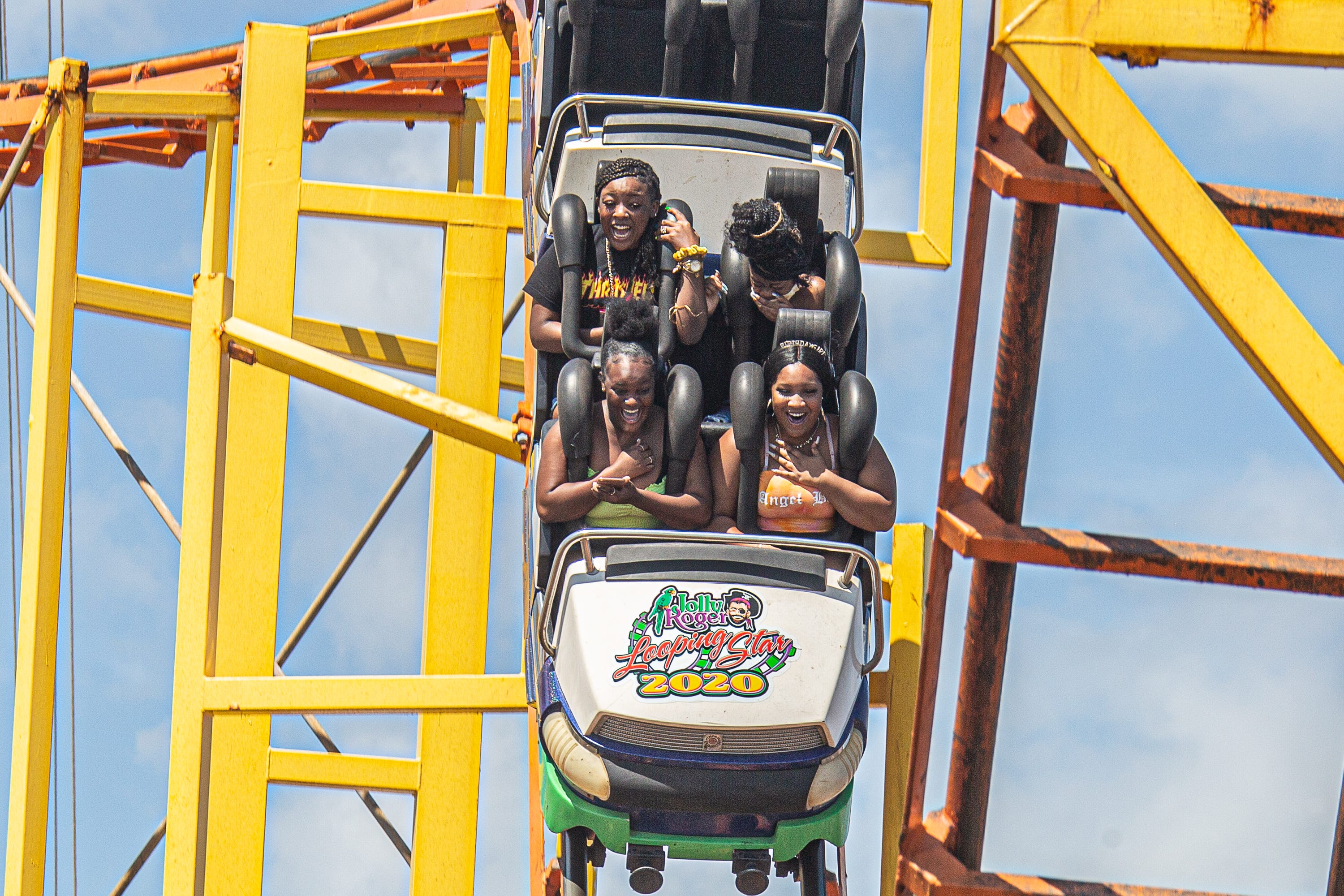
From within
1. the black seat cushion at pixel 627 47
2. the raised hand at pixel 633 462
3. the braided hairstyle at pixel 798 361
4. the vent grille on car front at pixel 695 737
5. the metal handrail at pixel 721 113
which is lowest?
the vent grille on car front at pixel 695 737

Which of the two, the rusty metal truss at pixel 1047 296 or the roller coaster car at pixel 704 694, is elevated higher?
the rusty metal truss at pixel 1047 296

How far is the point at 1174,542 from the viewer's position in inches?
194

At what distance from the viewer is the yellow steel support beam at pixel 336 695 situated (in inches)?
305

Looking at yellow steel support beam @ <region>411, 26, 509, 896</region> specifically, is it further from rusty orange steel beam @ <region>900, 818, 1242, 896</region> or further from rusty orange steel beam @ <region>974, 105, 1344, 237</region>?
rusty orange steel beam @ <region>974, 105, 1344, 237</region>

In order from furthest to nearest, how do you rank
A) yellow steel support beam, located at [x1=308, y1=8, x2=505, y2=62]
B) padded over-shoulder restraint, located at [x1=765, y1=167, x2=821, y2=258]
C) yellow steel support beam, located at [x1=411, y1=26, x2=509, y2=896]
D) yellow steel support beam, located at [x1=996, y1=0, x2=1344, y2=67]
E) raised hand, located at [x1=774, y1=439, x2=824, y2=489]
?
yellow steel support beam, located at [x1=308, y1=8, x2=505, y2=62] < yellow steel support beam, located at [x1=411, y1=26, x2=509, y2=896] < padded over-shoulder restraint, located at [x1=765, y1=167, x2=821, y2=258] < raised hand, located at [x1=774, y1=439, x2=824, y2=489] < yellow steel support beam, located at [x1=996, y1=0, x2=1344, y2=67]

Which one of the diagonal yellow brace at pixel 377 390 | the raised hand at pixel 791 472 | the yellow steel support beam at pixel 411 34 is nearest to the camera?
the raised hand at pixel 791 472

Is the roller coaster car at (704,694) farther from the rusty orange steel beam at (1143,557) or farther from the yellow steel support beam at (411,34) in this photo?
the yellow steel support beam at (411,34)

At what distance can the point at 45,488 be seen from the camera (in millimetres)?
8578

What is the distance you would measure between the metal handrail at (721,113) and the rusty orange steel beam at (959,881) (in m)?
2.51

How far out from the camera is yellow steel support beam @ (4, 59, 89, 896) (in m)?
8.31

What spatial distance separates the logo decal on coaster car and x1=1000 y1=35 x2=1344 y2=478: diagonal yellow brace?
147 cm

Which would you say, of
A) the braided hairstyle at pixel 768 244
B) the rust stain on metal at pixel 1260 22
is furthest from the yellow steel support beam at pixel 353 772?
the rust stain on metal at pixel 1260 22

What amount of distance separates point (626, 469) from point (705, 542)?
0.35m

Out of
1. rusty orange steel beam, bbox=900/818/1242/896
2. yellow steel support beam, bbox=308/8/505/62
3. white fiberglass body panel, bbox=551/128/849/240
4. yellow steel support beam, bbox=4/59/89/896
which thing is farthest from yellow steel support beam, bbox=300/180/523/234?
rusty orange steel beam, bbox=900/818/1242/896
